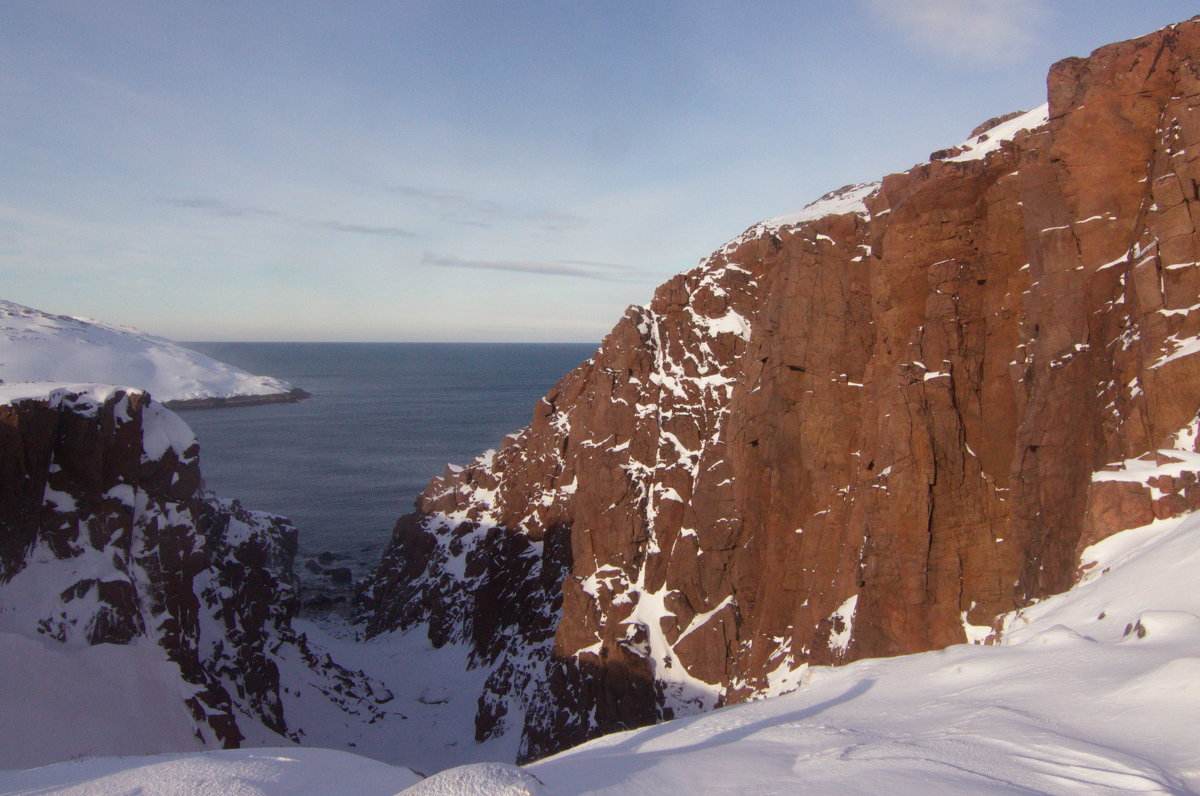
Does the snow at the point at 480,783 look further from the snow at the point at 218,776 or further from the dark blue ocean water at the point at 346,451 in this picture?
the dark blue ocean water at the point at 346,451

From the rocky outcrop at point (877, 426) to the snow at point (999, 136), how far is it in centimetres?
18

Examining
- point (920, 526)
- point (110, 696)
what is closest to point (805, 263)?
point (920, 526)

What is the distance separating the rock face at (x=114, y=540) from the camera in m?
33.9

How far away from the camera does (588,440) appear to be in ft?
157

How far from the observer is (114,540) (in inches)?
1422

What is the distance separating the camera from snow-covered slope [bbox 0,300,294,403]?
134250 millimetres

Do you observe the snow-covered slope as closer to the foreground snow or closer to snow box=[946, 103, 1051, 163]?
the foreground snow

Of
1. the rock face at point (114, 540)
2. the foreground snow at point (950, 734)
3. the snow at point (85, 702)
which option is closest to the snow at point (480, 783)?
the foreground snow at point (950, 734)

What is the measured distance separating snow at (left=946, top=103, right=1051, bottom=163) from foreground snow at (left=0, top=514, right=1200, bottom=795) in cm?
1680

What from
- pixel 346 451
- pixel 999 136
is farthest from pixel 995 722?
pixel 346 451

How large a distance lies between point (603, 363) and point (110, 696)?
31.5 metres

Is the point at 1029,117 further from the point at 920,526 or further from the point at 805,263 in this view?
the point at 920,526

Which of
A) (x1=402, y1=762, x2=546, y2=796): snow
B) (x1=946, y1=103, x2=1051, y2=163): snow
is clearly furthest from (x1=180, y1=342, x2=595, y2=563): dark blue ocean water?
(x1=402, y1=762, x2=546, y2=796): snow

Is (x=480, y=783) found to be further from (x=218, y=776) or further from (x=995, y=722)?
(x=995, y=722)
